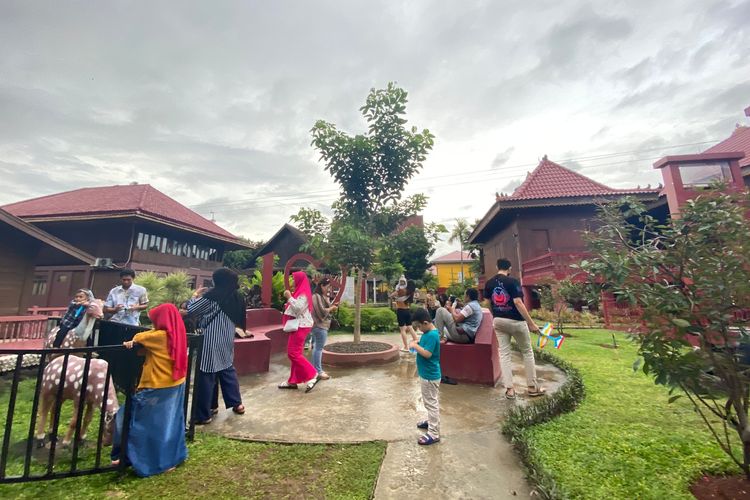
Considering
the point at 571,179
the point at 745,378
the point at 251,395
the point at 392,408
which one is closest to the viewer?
the point at 745,378

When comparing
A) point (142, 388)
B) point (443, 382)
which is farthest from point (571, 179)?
point (142, 388)

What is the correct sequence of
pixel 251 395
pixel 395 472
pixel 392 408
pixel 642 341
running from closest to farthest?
pixel 642 341 → pixel 395 472 → pixel 392 408 → pixel 251 395

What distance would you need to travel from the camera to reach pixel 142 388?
2.65 m

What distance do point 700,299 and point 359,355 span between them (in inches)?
206

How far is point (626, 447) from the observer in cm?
283

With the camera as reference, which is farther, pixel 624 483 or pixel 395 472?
pixel 395 472

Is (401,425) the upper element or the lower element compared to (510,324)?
lower

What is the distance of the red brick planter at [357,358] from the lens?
6526mm

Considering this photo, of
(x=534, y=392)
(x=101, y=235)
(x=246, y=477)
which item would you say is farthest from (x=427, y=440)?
(x=101, y=235)

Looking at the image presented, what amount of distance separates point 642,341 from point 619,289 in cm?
36

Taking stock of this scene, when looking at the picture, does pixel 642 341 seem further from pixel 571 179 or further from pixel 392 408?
pixel 571 179

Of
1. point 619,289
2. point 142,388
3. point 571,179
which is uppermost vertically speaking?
point 571,179

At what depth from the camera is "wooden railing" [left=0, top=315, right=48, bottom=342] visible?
8148 millimetres

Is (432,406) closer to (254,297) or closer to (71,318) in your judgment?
(71,318)
